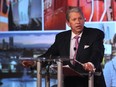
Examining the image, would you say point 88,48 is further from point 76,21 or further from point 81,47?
point 76,21

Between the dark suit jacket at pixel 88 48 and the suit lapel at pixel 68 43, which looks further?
the suit lapel at pixel 68 43

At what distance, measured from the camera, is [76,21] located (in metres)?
2.34

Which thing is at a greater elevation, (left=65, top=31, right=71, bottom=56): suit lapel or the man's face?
the man's face

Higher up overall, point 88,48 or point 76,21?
point 76,21

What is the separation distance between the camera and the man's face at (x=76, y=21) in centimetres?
234

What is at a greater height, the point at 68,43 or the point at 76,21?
the point at 76,21

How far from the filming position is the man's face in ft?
7.66

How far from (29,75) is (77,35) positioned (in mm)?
1673

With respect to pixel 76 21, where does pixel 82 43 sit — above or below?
below

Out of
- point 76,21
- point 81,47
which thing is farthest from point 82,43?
point 76,21

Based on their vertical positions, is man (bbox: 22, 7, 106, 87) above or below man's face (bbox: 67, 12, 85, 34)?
below

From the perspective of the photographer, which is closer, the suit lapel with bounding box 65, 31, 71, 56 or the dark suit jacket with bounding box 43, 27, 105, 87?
the dark suit jacket with bounding box 43, 27, 105, 87

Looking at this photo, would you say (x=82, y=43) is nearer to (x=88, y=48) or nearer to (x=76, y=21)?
(x=88, y=48)

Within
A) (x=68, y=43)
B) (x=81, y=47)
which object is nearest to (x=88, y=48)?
(x=81, y=47)
